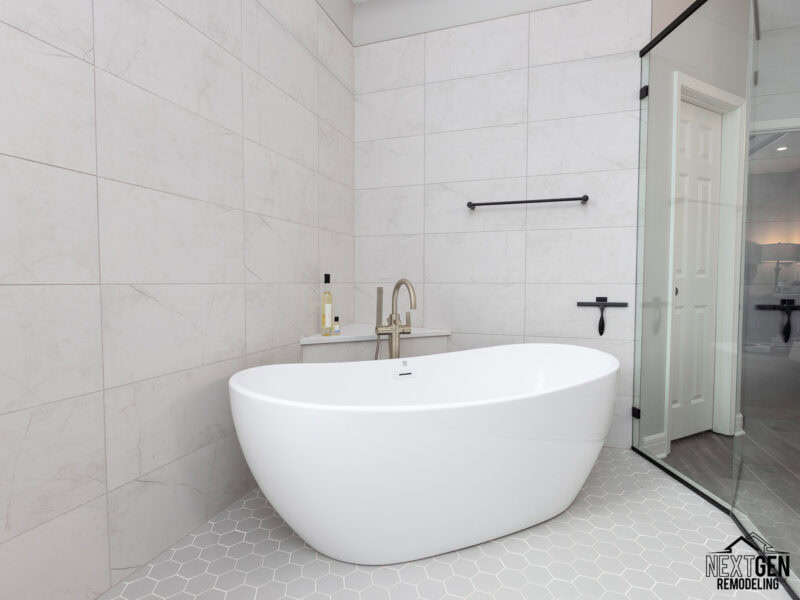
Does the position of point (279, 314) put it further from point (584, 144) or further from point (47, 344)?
point (584, 144)

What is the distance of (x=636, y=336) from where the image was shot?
240 cm

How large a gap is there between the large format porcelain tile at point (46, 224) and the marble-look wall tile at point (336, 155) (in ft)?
4.56

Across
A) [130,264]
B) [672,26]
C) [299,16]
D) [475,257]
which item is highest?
[299,16]

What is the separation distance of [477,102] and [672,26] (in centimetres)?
100

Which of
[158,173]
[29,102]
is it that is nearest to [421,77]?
[158,173]

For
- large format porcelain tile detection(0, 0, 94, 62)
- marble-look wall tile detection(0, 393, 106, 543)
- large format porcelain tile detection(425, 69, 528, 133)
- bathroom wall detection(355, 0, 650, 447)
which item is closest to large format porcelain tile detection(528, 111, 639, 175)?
bathroom wall detection(355, 0, 650, 447)

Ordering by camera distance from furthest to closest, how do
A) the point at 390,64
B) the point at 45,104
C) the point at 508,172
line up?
1. the point at 390,64
2. the point at 508,172
3. the point at 45,104

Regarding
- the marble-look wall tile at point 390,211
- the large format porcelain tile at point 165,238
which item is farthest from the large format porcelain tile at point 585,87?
the large format porcelain tile at point 165,238

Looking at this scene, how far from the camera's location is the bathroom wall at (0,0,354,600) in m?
1.11

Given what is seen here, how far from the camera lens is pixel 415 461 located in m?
1.30

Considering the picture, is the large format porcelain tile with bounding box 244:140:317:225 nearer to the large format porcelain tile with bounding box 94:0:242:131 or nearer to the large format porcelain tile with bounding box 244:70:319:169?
→ the large format porcelain tile with bounding box 244:70:319:169

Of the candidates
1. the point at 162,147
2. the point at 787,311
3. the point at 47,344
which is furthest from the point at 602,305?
the point at 47,344

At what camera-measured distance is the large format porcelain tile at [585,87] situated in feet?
7.82

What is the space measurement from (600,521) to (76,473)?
1.79m
